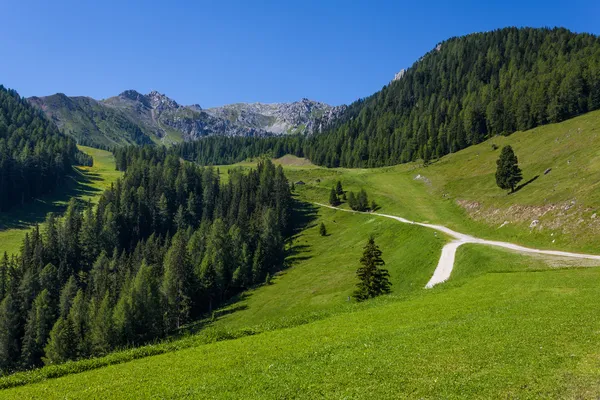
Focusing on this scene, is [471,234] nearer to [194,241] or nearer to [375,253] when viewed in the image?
[375,253]

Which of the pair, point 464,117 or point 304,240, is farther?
point 464,117

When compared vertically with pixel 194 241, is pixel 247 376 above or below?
above

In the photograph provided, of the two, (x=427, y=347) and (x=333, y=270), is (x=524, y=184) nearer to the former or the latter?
(x=333, y=270)

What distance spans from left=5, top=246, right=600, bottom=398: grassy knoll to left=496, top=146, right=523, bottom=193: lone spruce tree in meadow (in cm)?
7070

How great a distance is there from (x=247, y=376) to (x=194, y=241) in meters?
99.5

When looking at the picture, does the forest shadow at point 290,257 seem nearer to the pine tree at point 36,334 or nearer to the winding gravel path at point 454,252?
the pine tree at point 36,334

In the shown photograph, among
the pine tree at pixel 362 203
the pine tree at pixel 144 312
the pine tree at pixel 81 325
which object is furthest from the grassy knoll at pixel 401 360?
→ the pine tree at pixel 362 203

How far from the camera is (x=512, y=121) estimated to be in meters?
158

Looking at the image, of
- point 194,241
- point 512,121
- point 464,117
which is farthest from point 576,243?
point 464,117

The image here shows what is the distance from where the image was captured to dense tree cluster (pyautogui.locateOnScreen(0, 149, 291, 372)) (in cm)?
7031

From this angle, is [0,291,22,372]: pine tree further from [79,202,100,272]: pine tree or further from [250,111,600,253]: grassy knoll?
[250,111,600,253]: grassy knoll

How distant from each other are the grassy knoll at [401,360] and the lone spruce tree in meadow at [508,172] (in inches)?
2783

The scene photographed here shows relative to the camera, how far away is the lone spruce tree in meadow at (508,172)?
3561 inches

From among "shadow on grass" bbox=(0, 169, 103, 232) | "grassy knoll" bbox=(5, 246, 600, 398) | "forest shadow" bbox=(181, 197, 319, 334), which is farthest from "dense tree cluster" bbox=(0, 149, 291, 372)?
"grassy knoll" bbox=(5, 246, 600, 398)
